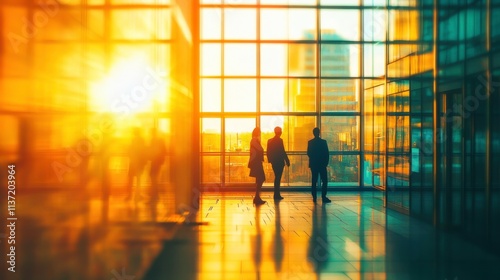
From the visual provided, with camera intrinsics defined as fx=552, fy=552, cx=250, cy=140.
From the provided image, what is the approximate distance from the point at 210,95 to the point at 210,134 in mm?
1320

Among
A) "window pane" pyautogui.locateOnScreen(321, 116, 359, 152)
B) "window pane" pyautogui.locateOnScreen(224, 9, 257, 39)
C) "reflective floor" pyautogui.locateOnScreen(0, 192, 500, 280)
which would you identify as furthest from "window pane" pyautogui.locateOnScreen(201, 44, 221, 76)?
"reflective floor" pyautogui.locateOnScreen(0, 192, 500, 280)

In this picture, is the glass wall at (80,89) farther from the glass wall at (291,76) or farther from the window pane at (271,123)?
the window pane at (271,123)

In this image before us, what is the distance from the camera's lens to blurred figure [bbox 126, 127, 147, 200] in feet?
20.5

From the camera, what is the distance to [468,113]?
8672 mm

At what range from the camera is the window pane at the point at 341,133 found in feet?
60.6

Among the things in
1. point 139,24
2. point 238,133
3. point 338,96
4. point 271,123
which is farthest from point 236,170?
point 139,24

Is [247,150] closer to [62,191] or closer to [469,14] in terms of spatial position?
[469,14]

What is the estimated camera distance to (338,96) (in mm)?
18531

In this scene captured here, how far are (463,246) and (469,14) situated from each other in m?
3.60

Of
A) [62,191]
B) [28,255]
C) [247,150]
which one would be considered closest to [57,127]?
[62,191]

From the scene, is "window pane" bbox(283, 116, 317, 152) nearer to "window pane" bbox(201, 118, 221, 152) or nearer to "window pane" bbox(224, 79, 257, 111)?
"window pane" bbox(224, 79, 257, 111)

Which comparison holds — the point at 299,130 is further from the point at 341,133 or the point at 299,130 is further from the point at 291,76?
the point at 291,76

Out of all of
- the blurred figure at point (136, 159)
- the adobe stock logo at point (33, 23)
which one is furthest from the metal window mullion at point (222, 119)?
the adobe stock logo at point (33, 23)

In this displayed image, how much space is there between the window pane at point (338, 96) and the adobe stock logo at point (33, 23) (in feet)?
51.1
